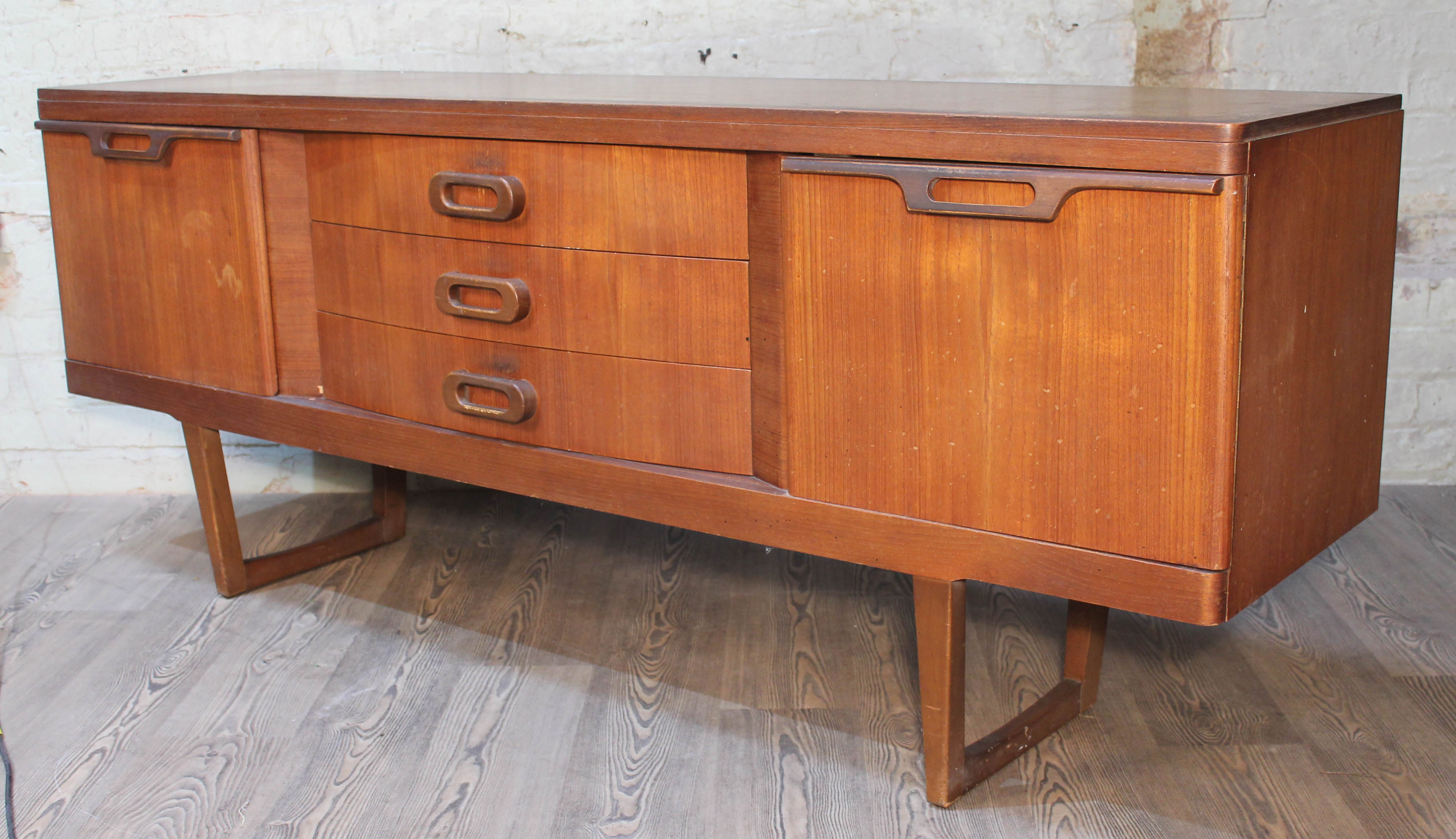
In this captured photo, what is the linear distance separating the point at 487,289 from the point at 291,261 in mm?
365

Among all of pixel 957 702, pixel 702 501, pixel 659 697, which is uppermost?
pixel 702 501

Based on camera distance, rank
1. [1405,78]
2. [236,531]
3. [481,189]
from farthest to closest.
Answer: [1405,78] → [236,531] → [481,189]

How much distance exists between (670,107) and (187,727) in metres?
1.01

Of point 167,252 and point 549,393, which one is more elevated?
point 167,252

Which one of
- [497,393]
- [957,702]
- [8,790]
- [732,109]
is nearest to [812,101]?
[732,109]

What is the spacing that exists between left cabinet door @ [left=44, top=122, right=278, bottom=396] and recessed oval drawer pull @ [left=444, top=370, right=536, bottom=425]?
340 mm

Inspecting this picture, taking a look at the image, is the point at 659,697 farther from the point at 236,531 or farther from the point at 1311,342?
the point at 1311,342

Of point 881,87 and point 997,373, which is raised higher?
point 881,87

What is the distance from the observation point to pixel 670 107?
1392 mm

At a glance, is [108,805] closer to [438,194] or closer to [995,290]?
[438,194]

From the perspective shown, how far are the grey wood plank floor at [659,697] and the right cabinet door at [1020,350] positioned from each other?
0.40 m

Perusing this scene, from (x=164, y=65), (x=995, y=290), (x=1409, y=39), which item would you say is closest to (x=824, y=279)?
(x=995, y=290)

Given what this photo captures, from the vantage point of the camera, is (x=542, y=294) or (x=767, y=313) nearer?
(x=767, y=313)

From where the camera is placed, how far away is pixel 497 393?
164 centimetres
